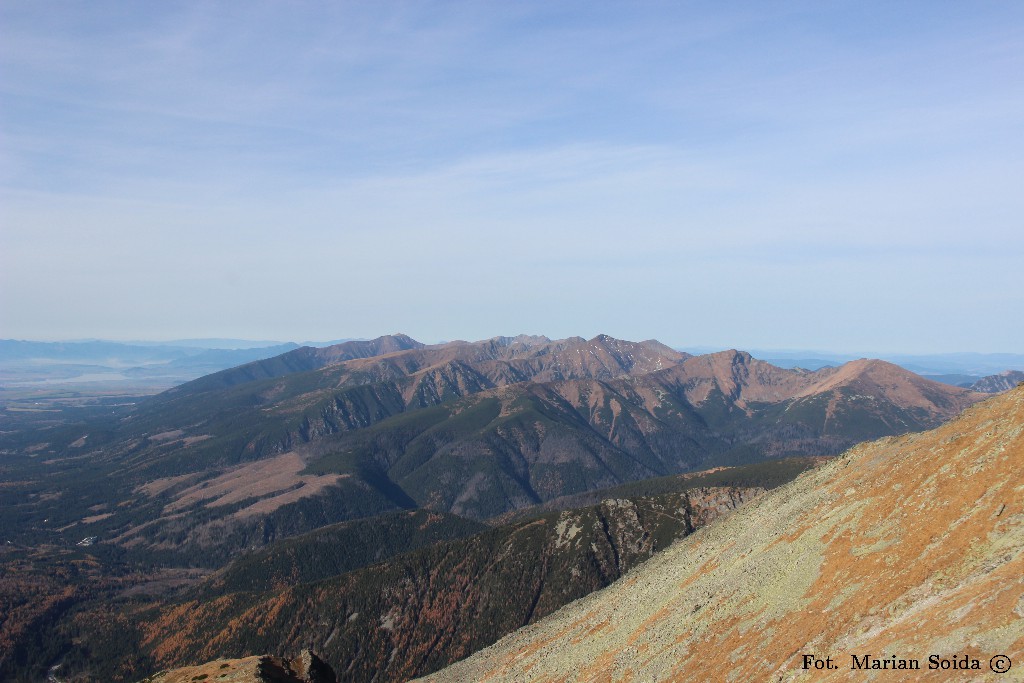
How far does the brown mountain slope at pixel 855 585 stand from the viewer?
44562mm

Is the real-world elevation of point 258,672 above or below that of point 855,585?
below

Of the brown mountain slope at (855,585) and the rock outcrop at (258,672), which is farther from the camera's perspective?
the rock outcrop at (258,672)

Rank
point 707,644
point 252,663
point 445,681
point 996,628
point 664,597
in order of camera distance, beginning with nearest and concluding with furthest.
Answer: point 996,628, point 707,644, point 252,663, point 664,597, point 445,681

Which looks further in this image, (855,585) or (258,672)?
(258,672)

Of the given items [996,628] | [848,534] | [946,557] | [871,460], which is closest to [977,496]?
[946,557]

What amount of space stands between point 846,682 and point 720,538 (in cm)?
7502

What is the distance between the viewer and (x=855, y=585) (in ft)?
198

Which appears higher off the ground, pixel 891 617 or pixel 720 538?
pixel 891 617

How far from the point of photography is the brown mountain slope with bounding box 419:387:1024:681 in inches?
1754

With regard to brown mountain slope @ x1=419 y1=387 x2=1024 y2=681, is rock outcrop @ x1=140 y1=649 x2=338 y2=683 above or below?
below

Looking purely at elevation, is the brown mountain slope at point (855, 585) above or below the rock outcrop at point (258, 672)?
above

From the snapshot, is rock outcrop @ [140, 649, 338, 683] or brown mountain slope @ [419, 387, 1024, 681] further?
rock outcrop @ [140, 649, 338, 683]

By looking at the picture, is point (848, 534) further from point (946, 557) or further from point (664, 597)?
point (664, 597)

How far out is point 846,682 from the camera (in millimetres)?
44219
